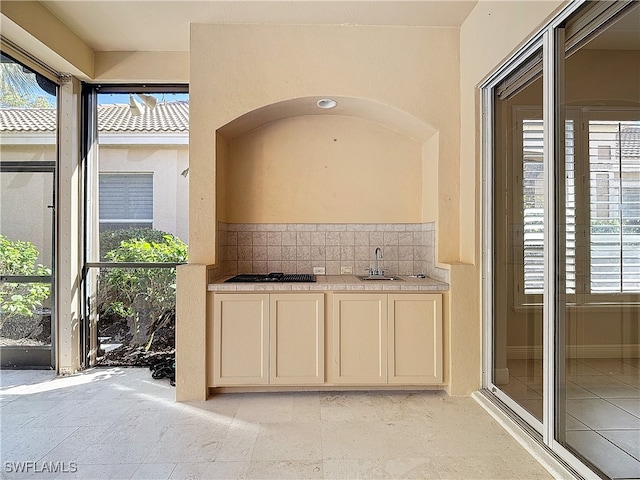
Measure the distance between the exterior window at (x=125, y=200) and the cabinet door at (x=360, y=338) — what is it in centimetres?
215

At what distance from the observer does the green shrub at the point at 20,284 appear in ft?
11.2

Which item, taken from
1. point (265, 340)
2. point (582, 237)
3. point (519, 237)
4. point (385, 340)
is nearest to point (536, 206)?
point (519, 237)

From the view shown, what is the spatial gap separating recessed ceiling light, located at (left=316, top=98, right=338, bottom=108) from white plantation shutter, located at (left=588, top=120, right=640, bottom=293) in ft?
6.38

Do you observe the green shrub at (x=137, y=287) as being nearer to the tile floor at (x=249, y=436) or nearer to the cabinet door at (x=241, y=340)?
the tile floor at (x=249, y=436)

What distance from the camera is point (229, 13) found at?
3.02 m

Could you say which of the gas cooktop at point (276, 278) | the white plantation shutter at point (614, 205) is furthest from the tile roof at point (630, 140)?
the gas cooktop at point (276, 278)

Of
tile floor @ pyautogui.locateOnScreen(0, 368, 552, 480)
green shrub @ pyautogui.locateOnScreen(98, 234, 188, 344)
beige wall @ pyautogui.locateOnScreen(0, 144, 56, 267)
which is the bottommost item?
tile floor @ pyautogui.locateOnScreen(0, 368, 552, 480)

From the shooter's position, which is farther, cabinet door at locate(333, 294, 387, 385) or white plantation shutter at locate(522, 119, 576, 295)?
cabinet door at locate(333, 294, 387, 385)

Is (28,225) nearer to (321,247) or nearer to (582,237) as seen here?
(321,247)

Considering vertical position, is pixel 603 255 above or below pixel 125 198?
below

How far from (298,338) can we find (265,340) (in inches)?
10.2

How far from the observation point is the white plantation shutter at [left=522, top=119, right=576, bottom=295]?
2.09m

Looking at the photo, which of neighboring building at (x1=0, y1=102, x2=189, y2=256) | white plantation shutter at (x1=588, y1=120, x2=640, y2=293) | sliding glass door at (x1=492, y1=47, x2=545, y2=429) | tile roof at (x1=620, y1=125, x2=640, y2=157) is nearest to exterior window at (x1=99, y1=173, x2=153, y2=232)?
neighboring building at (x1=0, y1=102, x2=189, y2=256)

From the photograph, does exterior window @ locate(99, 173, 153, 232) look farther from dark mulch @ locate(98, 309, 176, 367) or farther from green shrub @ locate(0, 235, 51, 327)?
dark mulch @ locate(98, 309, 176, 367)
